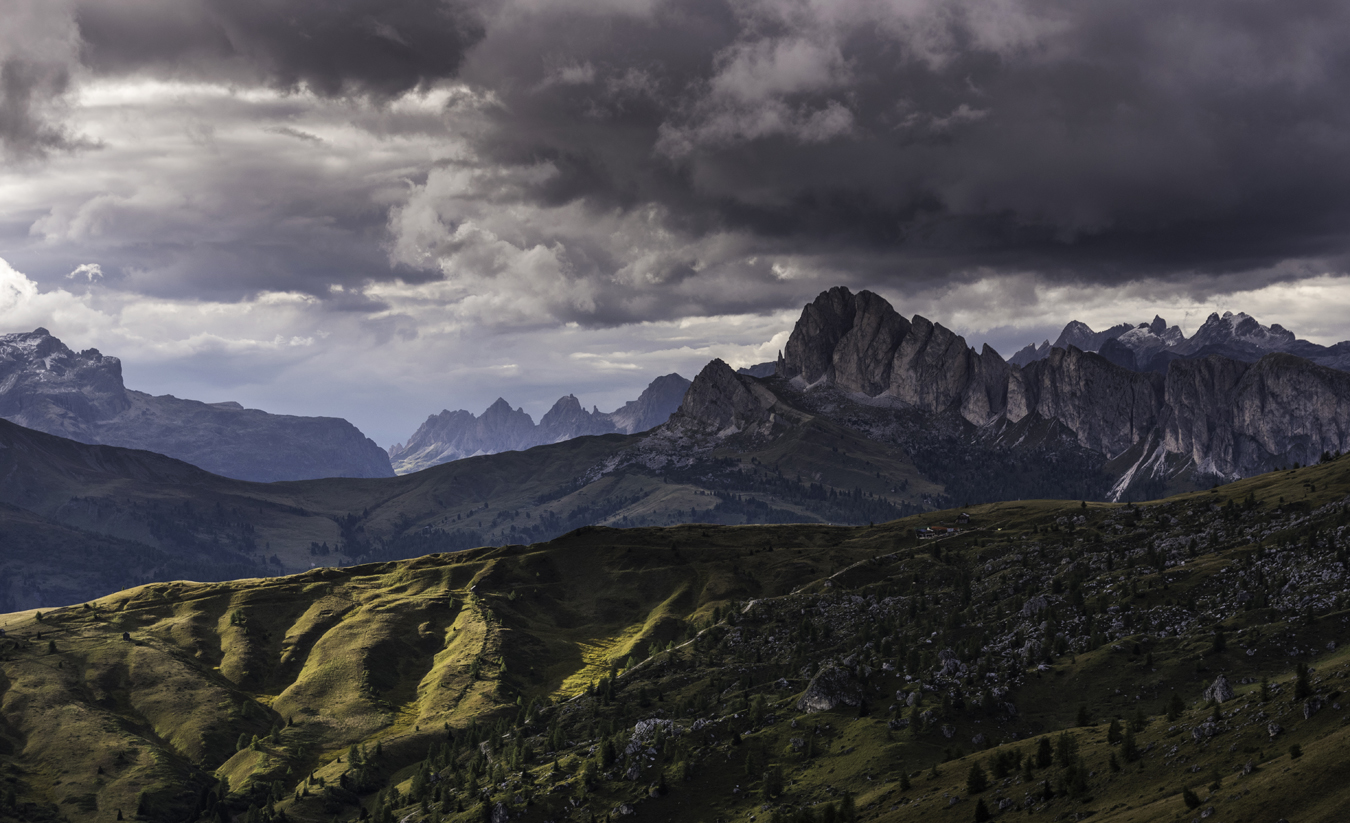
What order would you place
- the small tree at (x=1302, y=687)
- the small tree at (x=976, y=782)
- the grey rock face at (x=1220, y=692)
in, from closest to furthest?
1. the small tree at (x=1302, y=687)
2. the small tree at (x=976, y=782)
3. the grey rock face at (x=1220, y=692)

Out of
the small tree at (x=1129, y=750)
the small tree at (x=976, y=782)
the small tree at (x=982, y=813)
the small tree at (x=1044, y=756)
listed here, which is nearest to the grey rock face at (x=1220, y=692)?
the small tree at (x=1129, y=750)

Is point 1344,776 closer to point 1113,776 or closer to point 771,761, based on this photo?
point 1113,776

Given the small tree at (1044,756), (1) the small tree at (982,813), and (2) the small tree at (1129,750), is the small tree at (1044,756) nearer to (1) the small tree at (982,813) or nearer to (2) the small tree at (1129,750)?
(2) the small tree at (1129,750)

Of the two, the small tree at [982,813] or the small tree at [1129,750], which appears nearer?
the small tree at [1129,750]

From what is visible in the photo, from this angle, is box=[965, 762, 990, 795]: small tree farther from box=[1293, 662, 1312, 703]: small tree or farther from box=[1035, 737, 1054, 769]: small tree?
box=[1293, 662, 1312, 703]: small tree

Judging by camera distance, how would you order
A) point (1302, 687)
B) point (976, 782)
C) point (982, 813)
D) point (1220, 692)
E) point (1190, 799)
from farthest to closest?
point (1220, 692) < point (976, 782) < point (982, 813) < point (1302, 687) < point (1190, 799)

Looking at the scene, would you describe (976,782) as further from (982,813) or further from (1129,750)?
(1129,750)

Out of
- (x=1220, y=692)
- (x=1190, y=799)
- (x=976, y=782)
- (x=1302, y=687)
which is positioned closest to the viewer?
(x=1190, y=799)

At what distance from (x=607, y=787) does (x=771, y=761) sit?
34575 millimetres

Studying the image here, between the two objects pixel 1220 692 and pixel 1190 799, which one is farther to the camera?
pixel 1220 692

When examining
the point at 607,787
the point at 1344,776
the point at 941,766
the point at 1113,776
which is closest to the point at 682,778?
the point at 607,787

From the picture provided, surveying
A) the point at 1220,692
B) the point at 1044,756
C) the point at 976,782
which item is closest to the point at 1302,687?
the point at 1044,756

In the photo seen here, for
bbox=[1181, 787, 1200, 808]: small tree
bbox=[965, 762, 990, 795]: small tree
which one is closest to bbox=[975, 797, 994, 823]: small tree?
bbox=[965, 762, 990, 795]: small tree

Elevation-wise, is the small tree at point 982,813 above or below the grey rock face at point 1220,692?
below
